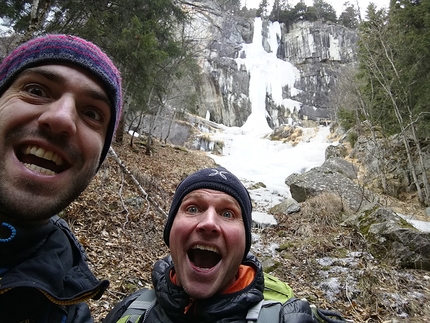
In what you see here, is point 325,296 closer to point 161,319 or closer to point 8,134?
point 161,319

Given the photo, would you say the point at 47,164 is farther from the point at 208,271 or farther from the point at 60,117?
the point at 208,271

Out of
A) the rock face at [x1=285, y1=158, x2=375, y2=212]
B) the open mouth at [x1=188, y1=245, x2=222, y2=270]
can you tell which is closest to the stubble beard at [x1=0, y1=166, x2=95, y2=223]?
the open mouth at [x1=188, y1=245, x2=222, y2=270]

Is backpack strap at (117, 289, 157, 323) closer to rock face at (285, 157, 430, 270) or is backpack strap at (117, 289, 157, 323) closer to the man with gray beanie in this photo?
the man with gray beanie

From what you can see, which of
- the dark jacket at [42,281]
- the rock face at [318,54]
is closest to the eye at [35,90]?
the dark jacket at [42,281]

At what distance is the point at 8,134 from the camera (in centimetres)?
114

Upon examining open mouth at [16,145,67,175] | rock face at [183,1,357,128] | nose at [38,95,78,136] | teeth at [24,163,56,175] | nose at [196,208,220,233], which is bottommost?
nose at [196,208,220,233]

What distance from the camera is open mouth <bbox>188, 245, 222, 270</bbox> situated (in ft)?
5.63

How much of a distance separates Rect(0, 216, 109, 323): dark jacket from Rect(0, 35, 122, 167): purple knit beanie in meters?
0.78

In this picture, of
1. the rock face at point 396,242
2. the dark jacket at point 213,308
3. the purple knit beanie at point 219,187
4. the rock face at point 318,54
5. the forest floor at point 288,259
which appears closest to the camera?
Result: the dark jacket at point 213,308

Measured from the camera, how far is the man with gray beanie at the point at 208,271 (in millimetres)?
1479

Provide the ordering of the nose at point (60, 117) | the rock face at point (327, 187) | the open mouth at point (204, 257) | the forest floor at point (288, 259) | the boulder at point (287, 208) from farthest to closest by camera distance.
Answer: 1. the rock face at point (327, 187)
2. the boulder at point (287, 208)
3. the forest floor at point (288, 259)
4. the open mouth at point (204, 257)
5. the nose at point (60, 117)

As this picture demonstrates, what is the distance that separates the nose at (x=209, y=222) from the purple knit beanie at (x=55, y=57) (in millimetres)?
941

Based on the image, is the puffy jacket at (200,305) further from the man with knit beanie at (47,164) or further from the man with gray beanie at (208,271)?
the man with knit beanie at (47,164)

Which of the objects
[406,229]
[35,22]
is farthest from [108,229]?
[406,229]
